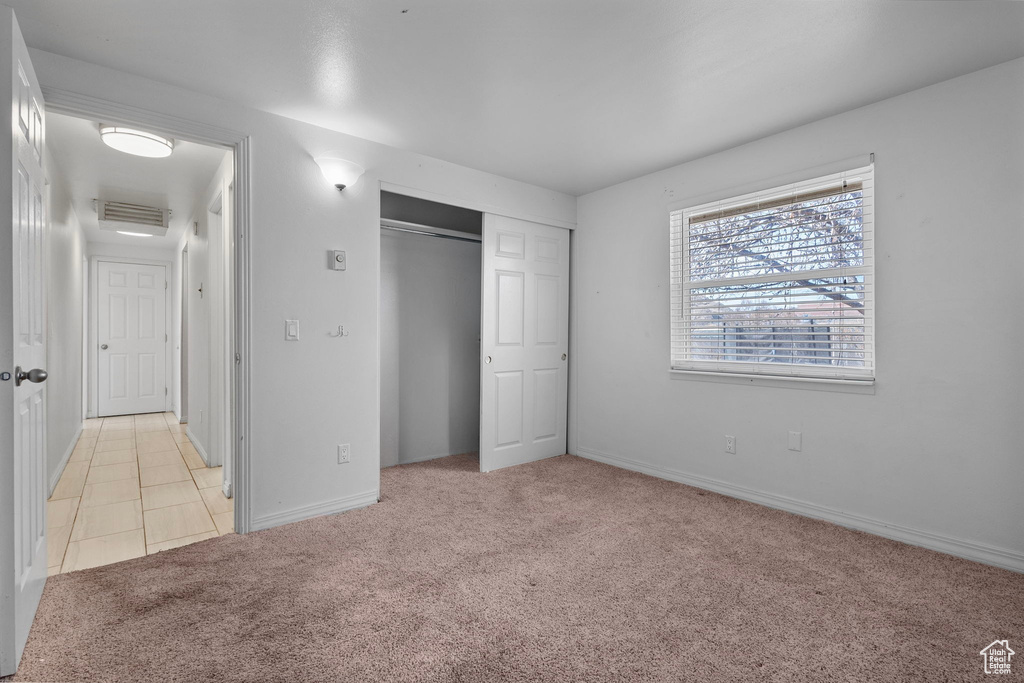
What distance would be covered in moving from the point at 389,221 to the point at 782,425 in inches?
119

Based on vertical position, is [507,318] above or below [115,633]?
above

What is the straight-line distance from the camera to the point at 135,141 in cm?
288

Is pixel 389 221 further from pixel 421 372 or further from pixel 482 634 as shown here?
pixel 482 634

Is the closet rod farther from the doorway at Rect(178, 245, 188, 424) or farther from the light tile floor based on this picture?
the doorway at Rect(178, 245, 188, 424)

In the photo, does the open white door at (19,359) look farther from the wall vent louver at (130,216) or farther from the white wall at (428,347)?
the wall vent louver at (130,216)

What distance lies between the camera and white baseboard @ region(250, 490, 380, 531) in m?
2.67

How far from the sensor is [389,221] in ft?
12.3

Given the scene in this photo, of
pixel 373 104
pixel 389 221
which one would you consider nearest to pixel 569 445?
pixel 389 221

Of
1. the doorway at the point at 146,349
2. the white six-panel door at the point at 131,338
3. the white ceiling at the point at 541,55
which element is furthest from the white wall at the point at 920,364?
the white six-panel door at the point at 131,338

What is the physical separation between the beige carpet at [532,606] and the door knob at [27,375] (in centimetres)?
88

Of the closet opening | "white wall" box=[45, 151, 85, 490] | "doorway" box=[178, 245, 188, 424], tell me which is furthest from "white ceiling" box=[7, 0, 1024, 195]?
"doorway" box=[178, 245, 188, 424]

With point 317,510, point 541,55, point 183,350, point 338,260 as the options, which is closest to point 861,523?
point 541,55

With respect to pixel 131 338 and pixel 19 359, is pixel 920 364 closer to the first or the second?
pixel 19 359

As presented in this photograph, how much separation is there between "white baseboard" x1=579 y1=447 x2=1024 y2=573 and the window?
29.7 inches
